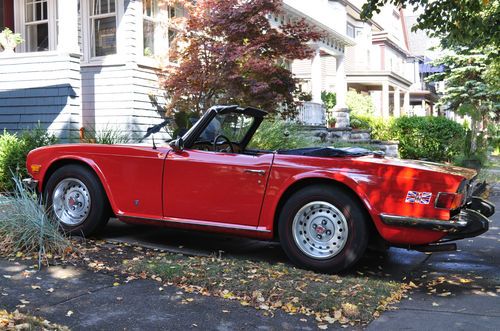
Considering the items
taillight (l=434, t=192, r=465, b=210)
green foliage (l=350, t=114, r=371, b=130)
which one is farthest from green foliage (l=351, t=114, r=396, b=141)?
taillight (l=434, t=192, r=465, b=210)

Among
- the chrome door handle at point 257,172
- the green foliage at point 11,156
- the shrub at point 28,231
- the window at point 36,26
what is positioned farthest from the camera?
the window at point 36,26

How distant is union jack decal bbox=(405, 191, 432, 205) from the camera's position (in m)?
4.64

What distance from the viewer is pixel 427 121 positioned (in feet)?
61.3

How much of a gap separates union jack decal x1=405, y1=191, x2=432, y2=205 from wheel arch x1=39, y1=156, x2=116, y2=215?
3.02 meters

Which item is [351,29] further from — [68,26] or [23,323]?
[23,323]

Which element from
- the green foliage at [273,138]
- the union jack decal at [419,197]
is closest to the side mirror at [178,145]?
the union jack decal at [419,197]

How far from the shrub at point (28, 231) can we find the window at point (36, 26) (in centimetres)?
848

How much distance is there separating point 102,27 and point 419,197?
33.2 feet

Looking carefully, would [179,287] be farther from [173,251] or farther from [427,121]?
[427,121]

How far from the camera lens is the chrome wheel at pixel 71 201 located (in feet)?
19.7

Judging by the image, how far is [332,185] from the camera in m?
4.99

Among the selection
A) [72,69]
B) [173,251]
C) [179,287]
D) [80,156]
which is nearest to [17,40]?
[72,69]

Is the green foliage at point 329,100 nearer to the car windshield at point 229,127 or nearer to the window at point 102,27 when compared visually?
the window at point 102,27

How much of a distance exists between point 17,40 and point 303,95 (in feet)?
21.4
